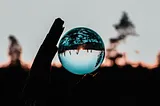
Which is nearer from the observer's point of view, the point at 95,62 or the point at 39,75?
the point at 39,75

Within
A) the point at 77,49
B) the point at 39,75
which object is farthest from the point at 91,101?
the point at 77,49

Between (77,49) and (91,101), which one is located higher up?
(77,49)

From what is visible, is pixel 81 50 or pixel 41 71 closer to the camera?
pixel 41 71

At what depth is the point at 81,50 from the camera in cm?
511

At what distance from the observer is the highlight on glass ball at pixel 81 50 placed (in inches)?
198

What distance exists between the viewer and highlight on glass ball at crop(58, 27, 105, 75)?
198 inches

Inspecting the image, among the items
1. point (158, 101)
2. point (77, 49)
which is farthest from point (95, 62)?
point (158, 101)

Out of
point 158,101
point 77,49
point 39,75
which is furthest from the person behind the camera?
point 158,101

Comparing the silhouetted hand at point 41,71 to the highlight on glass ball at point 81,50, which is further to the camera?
the highlight on glass ball at point 81,50

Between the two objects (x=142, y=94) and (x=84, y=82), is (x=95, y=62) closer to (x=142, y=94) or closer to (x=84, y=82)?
(x=84, y=82)

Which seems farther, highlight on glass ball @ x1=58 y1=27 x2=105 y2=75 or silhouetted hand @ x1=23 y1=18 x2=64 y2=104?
highlight on glass ball @ x1=58 y1=27 x2=105 y2=75

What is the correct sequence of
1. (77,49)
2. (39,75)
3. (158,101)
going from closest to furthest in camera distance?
1. (39,75)
2. (77,49)
3. (158,101)

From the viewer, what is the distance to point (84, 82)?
14.3 feet

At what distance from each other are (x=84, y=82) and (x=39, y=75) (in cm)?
38
